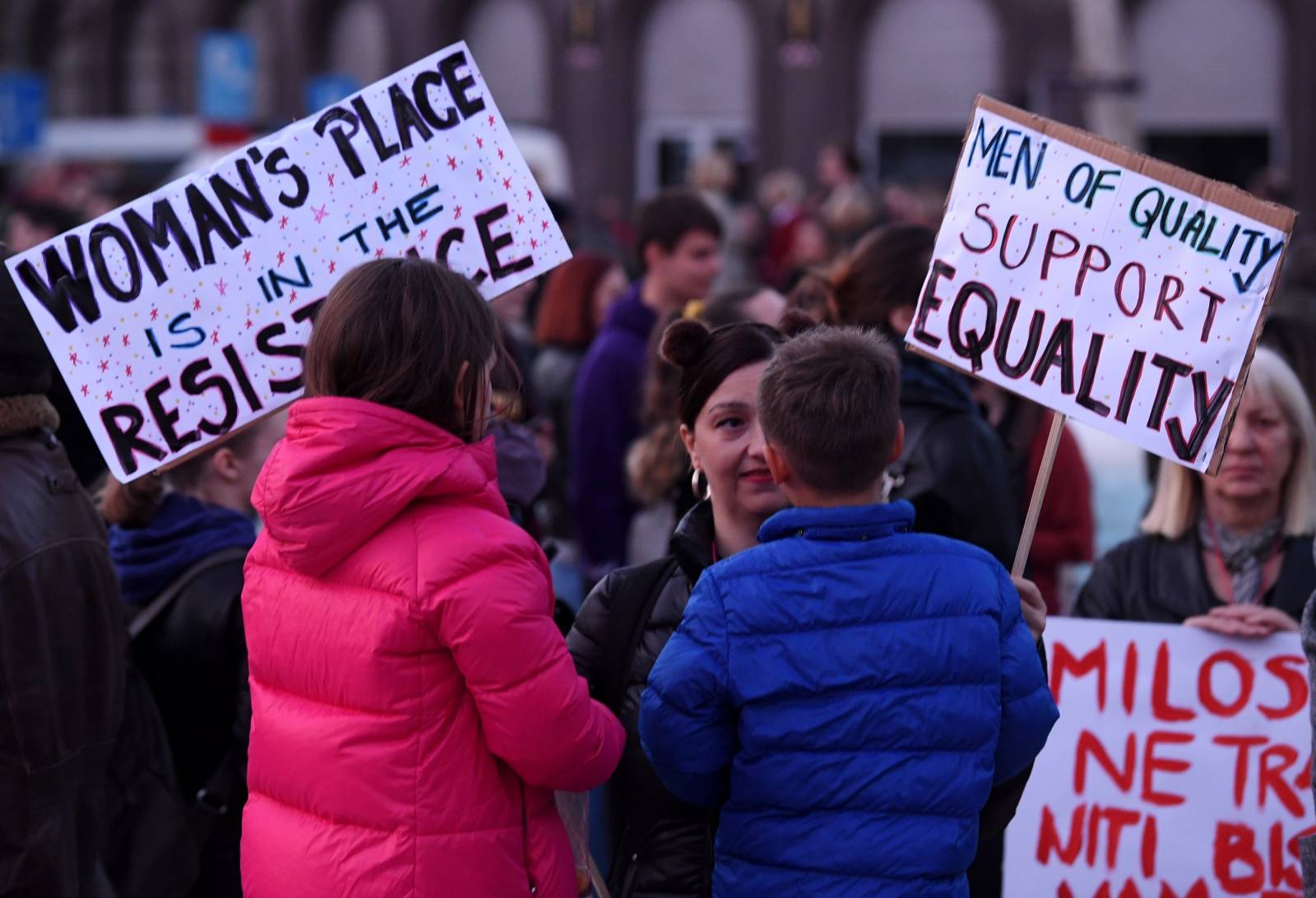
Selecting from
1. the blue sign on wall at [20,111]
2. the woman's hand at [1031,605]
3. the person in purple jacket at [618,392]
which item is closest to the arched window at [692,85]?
the blue sign on wall at [20,111]

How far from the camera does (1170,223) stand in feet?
9.68

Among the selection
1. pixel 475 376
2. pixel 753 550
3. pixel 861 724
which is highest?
pixel 475 376

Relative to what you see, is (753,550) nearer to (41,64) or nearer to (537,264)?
(537,264)

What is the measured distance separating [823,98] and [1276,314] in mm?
19347

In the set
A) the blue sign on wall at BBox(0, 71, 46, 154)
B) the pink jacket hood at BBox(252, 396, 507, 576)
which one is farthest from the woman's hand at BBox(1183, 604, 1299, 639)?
the blue sign on wall at BBox(0, 71, 46, 154)

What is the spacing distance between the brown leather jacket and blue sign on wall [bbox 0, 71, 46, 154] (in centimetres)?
1553

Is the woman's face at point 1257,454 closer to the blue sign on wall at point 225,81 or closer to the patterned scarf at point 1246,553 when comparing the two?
the patterned scarf at point 1246,553

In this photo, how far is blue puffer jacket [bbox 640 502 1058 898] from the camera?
237cm

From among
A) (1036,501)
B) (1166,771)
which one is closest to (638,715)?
(1036,501)

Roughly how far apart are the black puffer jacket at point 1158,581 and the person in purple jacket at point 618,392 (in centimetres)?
203

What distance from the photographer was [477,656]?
2.32 metres

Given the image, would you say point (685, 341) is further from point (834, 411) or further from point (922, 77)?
point (922, 77)

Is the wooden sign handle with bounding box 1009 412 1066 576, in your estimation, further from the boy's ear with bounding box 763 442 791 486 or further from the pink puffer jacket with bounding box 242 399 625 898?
the pink puffer jacket with bounding box 242 399 625 898

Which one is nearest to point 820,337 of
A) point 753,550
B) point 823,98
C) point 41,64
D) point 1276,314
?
point 753,550
